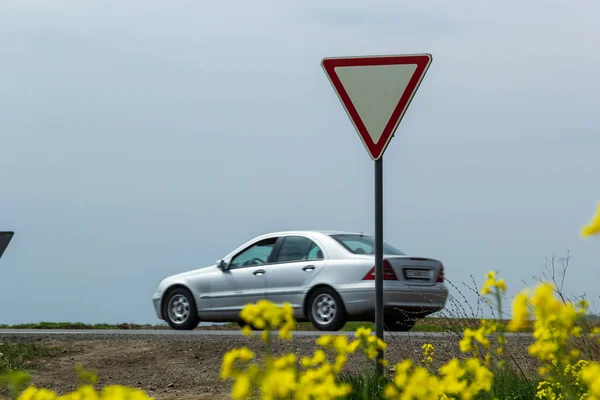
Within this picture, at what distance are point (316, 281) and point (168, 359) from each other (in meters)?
3.73

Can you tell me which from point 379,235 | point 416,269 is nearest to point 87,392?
point 379,235

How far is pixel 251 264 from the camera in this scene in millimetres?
16609

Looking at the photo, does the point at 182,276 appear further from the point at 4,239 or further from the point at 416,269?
the point at 4,239

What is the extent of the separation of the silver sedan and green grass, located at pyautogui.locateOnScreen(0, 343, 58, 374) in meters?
3.67

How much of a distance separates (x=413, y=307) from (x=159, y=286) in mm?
5163

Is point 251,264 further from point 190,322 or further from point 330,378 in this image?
point 330,378

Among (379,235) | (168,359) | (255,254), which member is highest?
(255,254)

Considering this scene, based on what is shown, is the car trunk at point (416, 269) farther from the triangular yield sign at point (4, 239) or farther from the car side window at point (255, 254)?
the triangular yield sign at point (4, 239)

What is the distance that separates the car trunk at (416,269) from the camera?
49.8 ft

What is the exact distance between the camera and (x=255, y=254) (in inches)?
654

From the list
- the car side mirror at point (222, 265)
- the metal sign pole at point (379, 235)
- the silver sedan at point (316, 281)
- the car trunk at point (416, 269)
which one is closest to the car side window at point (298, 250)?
the silver sedan at point (316, 281)

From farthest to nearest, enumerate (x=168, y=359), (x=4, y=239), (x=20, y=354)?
1. (x=20, y=354)
2. (x=168, y=359)
3. (x=4, y=239)

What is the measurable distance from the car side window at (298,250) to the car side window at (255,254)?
0.25 m

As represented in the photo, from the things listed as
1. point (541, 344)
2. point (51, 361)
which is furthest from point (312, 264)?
point (541, 344)
